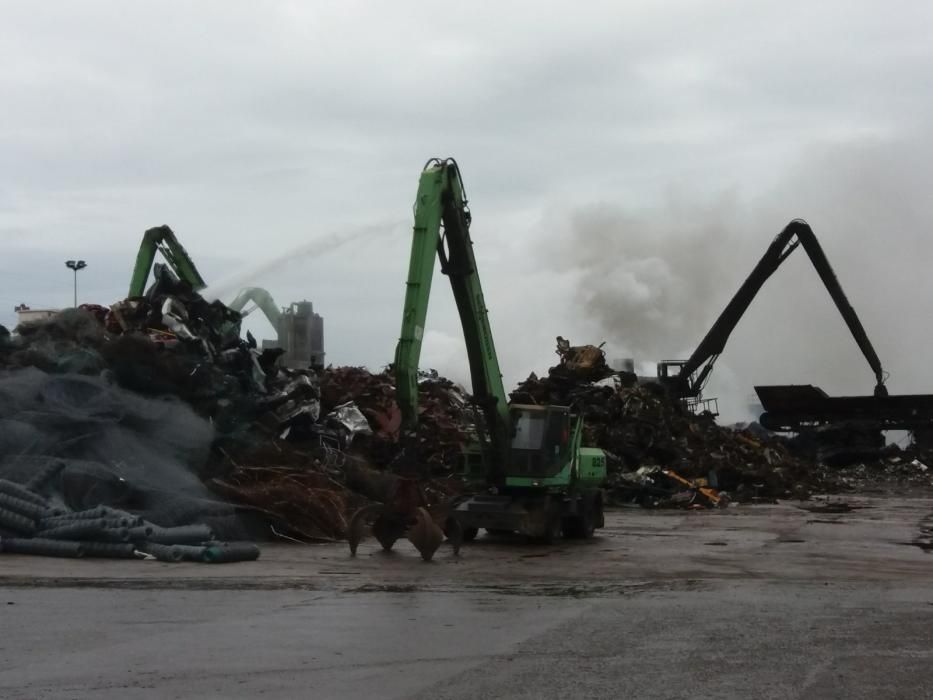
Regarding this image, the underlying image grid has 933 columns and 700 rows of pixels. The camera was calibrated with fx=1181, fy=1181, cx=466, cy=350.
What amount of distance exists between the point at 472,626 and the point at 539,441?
9814 mm

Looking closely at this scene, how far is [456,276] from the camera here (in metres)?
20.5

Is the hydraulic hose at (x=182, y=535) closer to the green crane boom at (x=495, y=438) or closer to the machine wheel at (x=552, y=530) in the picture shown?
the green crane boom at (x=495, y=438)

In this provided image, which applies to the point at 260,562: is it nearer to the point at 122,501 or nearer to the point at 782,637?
the point at 122,501

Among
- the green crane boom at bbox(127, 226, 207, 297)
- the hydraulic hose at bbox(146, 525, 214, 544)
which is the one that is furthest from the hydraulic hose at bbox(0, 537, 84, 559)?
the green crane boom at bbox(127, 226, 207, 297)

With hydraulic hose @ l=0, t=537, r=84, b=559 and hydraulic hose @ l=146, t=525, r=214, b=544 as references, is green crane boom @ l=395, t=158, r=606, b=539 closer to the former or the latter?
hydraulic hose @ l=146, t=525, r=214, b=544

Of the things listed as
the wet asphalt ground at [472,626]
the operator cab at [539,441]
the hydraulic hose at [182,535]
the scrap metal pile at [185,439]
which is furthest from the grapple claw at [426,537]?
the operator cab at [539,441]

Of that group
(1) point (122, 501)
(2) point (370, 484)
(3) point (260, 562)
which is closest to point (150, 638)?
(3) point (260, 562)

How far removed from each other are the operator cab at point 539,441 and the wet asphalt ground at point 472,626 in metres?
2.02

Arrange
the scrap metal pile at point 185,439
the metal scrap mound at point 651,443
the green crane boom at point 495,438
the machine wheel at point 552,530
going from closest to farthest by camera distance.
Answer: the scrap metal pile at point 185,439
the green crane boom at point 495,438
the machine wheel at point 552,530
the metal scrap mound at point 651,443

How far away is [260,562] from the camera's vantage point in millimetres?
16391

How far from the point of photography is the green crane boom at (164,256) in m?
29.2

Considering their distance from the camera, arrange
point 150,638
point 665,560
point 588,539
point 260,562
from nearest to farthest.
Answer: point 150,638
point 260,562
point 665,560
point 588,539

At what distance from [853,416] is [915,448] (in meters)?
2.53

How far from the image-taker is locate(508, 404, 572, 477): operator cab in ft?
66.4
